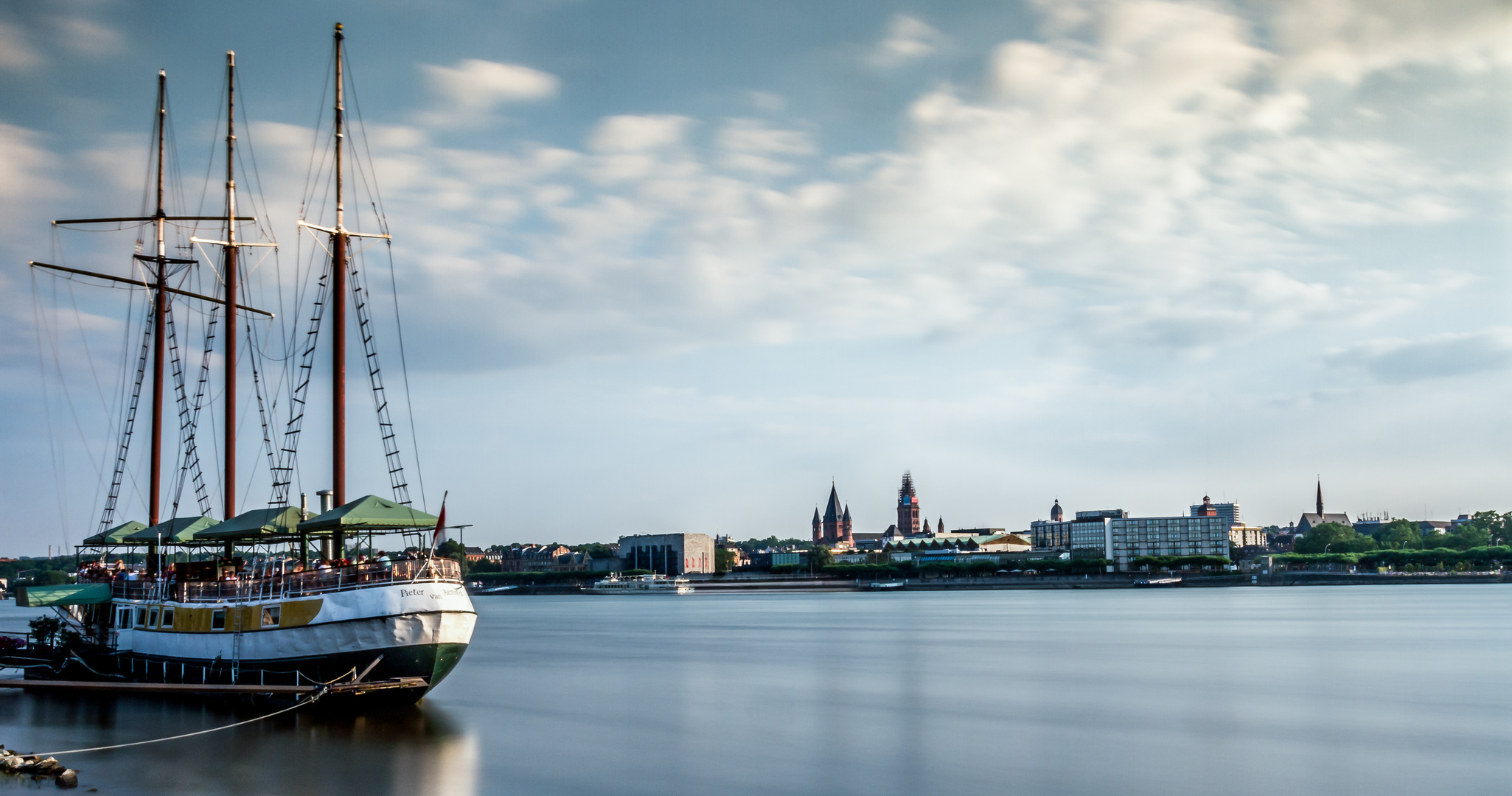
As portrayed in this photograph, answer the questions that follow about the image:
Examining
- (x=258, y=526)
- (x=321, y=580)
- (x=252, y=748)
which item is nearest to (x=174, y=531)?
(x=258, y=526)

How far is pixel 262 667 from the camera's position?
3794cm

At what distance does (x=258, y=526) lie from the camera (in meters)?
39.5

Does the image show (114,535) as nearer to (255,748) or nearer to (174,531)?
(174,531)

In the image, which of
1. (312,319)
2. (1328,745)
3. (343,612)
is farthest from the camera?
(312,319)

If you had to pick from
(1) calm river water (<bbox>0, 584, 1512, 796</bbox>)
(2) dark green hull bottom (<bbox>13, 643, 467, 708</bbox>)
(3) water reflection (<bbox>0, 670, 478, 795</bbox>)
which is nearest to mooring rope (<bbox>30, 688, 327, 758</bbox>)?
(3) water reflection (<bbox>0, 670, 478, 795</bbox>)

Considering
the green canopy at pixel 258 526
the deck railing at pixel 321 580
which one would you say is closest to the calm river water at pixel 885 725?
the deck railing at pixel 321 580

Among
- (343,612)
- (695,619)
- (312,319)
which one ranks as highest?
(312,319)

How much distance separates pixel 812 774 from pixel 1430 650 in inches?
1955

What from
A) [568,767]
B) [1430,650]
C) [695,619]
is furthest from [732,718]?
[695,619]

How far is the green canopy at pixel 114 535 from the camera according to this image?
2020 inches

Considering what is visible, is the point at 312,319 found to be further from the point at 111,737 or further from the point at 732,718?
the point at 732,718

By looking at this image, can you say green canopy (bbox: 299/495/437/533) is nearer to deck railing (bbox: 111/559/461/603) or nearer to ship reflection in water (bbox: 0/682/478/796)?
deck railing (bbox: 111/559/461/603)

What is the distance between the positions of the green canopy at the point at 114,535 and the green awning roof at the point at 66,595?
4.15 meters

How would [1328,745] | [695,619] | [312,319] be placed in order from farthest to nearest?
[695,619], [312,319], [1328,745]
